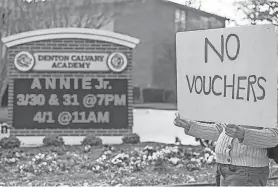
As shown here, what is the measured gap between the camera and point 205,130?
12.5 feet

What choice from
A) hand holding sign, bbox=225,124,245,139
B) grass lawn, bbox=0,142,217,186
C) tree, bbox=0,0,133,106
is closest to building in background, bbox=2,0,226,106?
tree, bbox=0,0,133,106

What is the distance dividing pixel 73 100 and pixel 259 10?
183 inches

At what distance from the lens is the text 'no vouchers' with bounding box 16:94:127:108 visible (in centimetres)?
1195

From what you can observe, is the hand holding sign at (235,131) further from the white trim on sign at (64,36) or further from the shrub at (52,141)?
the white trim on sign at (64,36)

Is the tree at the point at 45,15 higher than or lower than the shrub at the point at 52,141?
higher

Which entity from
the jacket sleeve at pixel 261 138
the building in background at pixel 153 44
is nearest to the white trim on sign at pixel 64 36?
the building in background at pixel 153 44

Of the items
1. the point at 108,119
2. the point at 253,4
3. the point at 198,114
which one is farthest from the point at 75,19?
the point at 198,114

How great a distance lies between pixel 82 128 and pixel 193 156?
3513 mm

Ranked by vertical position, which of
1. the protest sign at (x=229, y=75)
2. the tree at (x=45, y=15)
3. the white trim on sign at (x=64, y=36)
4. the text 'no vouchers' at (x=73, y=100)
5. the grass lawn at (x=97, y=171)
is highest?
the tree at (x=45, y=15)

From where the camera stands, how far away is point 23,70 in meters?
12.1

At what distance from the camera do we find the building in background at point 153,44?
69.5 feet

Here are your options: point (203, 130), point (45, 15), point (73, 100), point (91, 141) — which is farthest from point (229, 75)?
point (45, 15)

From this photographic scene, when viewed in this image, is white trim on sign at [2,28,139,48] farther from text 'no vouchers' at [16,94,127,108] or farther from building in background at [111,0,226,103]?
building in background at [111,0,226,103]

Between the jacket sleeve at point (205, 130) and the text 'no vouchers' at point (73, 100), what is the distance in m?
8.37
